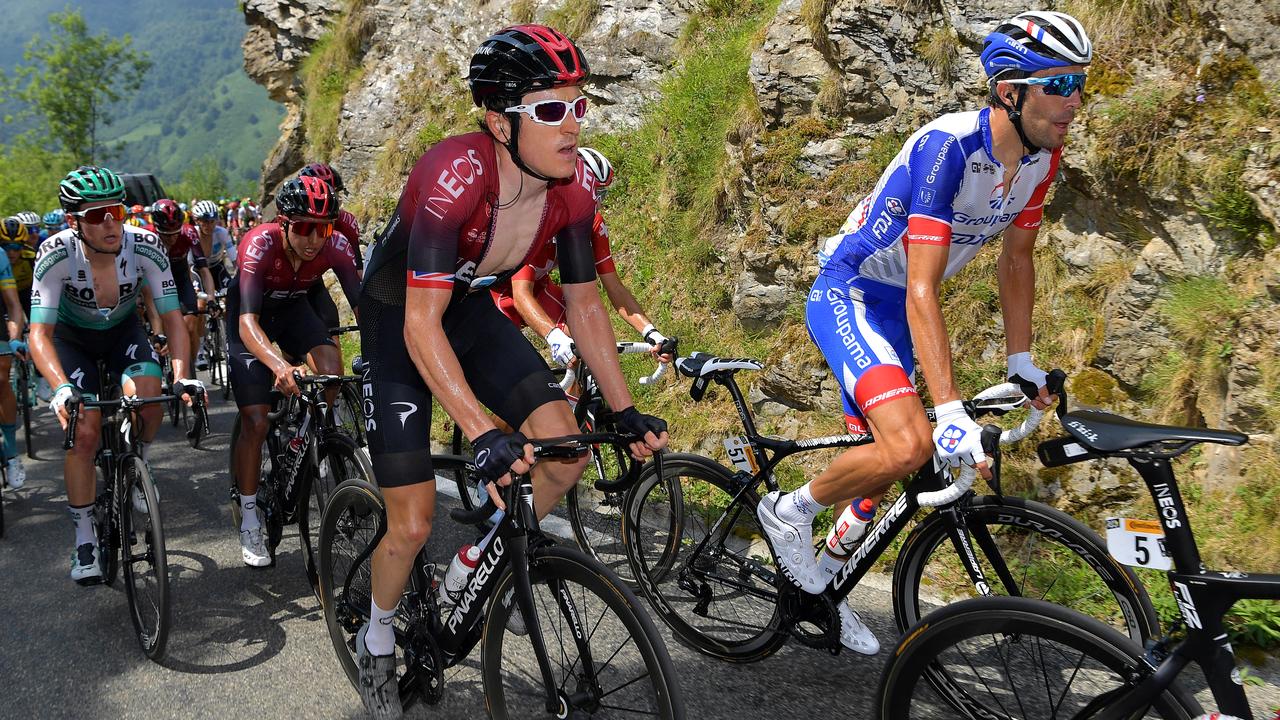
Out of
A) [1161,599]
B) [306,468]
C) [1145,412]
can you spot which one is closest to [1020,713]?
[1161,599]

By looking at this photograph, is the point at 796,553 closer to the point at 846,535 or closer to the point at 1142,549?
the point at 846,535

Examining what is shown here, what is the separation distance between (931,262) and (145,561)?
402 cm

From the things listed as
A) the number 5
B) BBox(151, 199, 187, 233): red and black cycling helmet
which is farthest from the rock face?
the number 5

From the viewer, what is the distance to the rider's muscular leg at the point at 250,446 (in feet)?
17.6

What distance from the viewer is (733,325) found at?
8102 mm

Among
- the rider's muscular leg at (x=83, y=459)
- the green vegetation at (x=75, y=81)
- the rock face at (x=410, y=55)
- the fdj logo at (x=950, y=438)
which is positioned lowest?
the rider's muscular leg at (x=83, y=459)

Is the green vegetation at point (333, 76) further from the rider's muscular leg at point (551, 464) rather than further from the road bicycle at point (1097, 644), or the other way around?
the road bicycle at point (1097, 644)

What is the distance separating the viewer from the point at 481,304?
3.66 metres

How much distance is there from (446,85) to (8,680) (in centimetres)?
1263

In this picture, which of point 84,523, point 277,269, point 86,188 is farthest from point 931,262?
point 84,523

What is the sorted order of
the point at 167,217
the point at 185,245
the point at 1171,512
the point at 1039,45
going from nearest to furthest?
the point at 1171,512 → the point at 1039,45 → the point at 167,217 → the point at 185,245

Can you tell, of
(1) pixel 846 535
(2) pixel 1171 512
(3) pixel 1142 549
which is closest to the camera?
(2) pixel 1171 512

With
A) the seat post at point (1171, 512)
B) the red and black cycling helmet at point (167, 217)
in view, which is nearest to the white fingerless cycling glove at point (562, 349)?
the seat post at point (1171, 512)

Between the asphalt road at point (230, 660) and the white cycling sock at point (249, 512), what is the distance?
0.27 m
